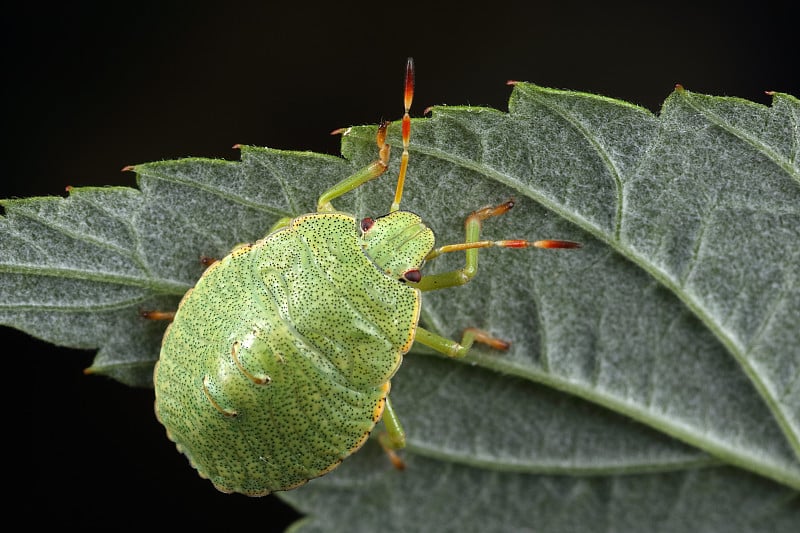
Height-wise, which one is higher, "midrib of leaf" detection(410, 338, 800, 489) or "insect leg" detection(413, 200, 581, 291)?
"insect leg" detection(413, 200, 581, 291)

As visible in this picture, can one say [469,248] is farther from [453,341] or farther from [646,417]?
[646,417]

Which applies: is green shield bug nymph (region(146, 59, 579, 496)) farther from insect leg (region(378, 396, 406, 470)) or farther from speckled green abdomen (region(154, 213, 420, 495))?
insect leg (region(378, 396, 406, 470))

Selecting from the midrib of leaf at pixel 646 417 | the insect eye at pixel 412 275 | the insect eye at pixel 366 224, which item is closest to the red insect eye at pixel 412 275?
the insect eye at pixel 412 275

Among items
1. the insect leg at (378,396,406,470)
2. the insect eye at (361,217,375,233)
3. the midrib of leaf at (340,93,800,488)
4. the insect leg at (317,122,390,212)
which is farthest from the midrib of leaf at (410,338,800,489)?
the insect leg at (317,122,390,212)

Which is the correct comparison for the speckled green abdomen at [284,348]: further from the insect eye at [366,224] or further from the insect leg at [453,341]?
the insect leg at [453,341]

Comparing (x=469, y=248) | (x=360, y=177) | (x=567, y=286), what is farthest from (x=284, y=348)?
(x=567, y=286)

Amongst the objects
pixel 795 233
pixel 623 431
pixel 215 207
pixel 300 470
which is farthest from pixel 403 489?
pixel 795 233
